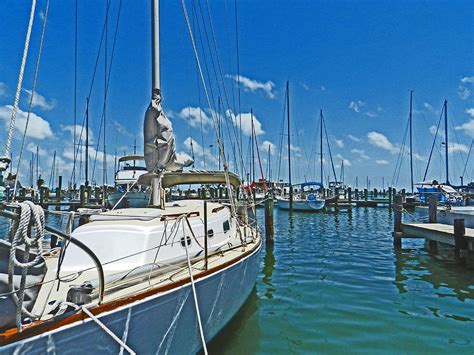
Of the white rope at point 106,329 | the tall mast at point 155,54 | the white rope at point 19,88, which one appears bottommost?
the white rope at point 106,329

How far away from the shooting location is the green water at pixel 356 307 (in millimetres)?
6027

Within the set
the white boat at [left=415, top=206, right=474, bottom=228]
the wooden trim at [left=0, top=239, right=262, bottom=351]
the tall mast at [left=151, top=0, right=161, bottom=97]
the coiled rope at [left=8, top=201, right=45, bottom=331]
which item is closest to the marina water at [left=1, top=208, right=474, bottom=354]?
the white boat at [left=415, top=206, right=474, bottom=228]

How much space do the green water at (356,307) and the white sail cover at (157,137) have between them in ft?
11.2

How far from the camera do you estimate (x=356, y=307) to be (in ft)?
25.2

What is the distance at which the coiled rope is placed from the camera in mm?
2688

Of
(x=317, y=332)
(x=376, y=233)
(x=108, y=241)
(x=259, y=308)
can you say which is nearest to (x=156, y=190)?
(x=108, y=241)

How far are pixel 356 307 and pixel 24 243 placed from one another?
22.2 feet

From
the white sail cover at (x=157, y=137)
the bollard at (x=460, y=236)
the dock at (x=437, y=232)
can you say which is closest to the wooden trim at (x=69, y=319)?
the white sail cover at (x=157, y=137)

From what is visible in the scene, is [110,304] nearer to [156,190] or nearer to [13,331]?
[13,331]

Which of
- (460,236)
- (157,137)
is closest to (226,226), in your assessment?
(157,137)

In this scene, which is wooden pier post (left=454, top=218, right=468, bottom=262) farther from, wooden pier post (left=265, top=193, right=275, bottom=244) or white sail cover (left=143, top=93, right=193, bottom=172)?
white sail cover (left=143, top=93, right=193, bottom=172)

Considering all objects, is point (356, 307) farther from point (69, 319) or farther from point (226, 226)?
point (69, 319)

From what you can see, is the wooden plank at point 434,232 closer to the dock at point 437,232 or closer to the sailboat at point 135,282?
the dock at point 437,232

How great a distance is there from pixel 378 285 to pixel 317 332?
12.2 ft
